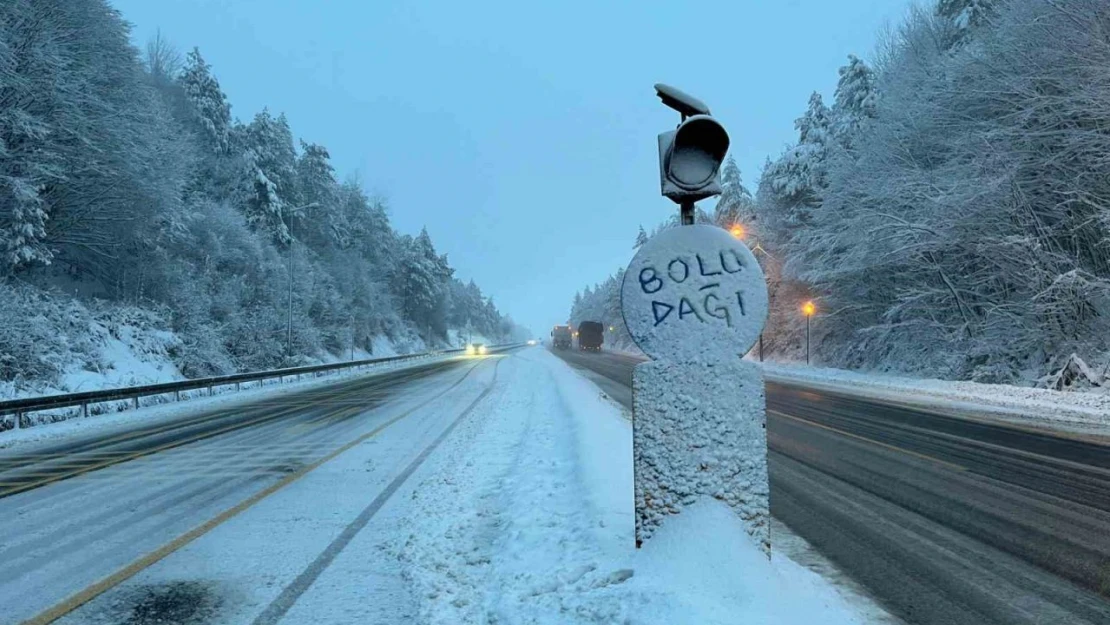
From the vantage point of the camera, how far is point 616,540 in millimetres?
4402

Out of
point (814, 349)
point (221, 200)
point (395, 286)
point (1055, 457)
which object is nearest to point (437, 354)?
point (395, 286)

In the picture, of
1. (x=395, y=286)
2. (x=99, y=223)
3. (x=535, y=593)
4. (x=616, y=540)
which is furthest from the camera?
(x=395, y=286)

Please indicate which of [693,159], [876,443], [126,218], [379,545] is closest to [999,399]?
[876,443]

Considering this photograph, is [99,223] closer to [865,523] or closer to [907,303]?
[865,523]

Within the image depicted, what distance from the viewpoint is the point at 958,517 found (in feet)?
18.4

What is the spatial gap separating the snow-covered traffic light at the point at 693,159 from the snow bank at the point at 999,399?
471 inches

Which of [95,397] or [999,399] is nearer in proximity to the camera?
[999,399]

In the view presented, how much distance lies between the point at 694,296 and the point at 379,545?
345cm

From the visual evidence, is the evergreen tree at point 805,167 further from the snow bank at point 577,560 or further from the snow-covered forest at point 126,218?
the snow bank at point 577,560

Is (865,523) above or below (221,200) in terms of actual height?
below

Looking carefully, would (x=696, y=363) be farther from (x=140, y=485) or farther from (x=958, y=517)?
(x=140, y=485)

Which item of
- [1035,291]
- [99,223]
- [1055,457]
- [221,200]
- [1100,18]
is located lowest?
[1055,457]

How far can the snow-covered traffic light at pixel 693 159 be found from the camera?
3.96 m

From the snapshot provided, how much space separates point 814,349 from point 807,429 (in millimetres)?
28534
